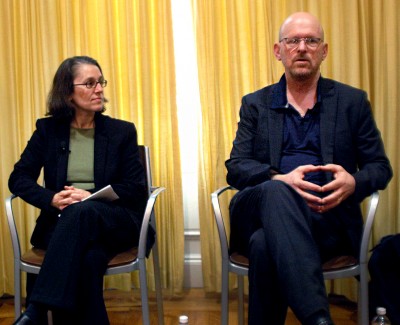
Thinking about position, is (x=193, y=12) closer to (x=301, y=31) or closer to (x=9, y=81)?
(x=301, y=31)

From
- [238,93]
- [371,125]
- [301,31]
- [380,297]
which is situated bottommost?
[380,297]

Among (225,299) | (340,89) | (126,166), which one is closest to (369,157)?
(340,89)

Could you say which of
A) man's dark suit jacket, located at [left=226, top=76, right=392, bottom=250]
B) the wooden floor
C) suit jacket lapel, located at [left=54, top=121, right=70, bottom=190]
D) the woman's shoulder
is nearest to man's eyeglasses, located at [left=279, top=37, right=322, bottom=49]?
man's dark suit jacket, located at [left=226, top=76, right=392, bottom=250]

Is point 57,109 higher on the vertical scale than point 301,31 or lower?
lower

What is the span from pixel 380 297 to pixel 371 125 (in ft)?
2.53

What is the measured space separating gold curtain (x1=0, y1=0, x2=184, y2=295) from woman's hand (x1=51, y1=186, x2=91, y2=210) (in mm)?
746

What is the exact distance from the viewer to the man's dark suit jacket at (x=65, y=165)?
96.0 inches

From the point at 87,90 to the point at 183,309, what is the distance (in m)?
1.32

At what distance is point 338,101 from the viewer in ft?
7.48

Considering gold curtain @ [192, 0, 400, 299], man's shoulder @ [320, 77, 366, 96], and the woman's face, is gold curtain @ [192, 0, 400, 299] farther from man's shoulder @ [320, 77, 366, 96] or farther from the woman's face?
the woman's face

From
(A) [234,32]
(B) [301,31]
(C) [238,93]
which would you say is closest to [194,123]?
(C) [238,93]

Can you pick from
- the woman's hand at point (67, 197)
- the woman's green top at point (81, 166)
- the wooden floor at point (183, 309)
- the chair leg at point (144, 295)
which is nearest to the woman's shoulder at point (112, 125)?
the woman's green top at point (81, 166)

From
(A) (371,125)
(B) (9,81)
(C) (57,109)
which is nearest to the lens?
(A) (371,125)

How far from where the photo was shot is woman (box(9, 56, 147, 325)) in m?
2.17
